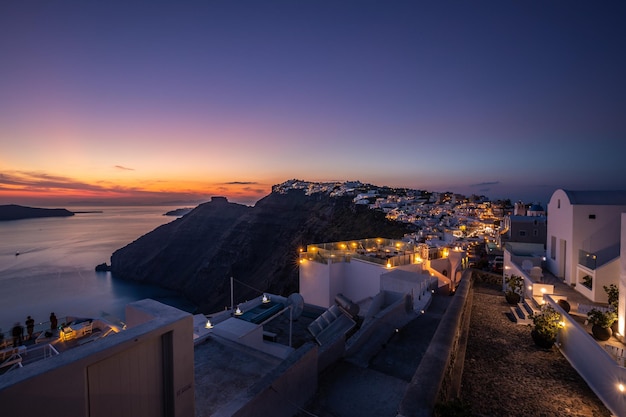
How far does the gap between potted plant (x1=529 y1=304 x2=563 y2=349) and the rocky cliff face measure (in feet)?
118

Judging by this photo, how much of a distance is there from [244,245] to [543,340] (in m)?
61.6

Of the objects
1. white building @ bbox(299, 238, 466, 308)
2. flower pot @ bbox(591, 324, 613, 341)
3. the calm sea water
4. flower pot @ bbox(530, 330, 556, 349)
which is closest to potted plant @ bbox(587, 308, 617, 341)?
flower pot @ bbox(591, 324, 613, 341)

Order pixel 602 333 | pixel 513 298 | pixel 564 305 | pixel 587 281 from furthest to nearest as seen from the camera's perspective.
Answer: pixel 513 298 → pixel 587 281 → pixel 564 305 → pixel 602 333

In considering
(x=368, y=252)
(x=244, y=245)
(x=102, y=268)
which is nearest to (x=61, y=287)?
(x=102, y=268)

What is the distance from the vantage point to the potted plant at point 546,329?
780 cm

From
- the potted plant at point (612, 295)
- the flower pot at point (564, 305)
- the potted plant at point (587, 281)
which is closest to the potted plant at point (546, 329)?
the flower pot at point (564, 305)

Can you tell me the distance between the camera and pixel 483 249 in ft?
91.9

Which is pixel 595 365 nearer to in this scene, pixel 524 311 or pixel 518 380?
pixel 518 380

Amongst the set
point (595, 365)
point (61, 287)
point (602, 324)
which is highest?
point (602, 324)

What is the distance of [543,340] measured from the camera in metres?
7.86

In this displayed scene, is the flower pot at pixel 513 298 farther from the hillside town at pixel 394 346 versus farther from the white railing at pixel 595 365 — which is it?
the white railing at pixel 595 365

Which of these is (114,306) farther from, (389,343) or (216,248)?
(389,343)

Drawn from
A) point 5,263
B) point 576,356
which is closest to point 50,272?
point 5,263

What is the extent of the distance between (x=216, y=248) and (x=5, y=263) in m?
60.2
